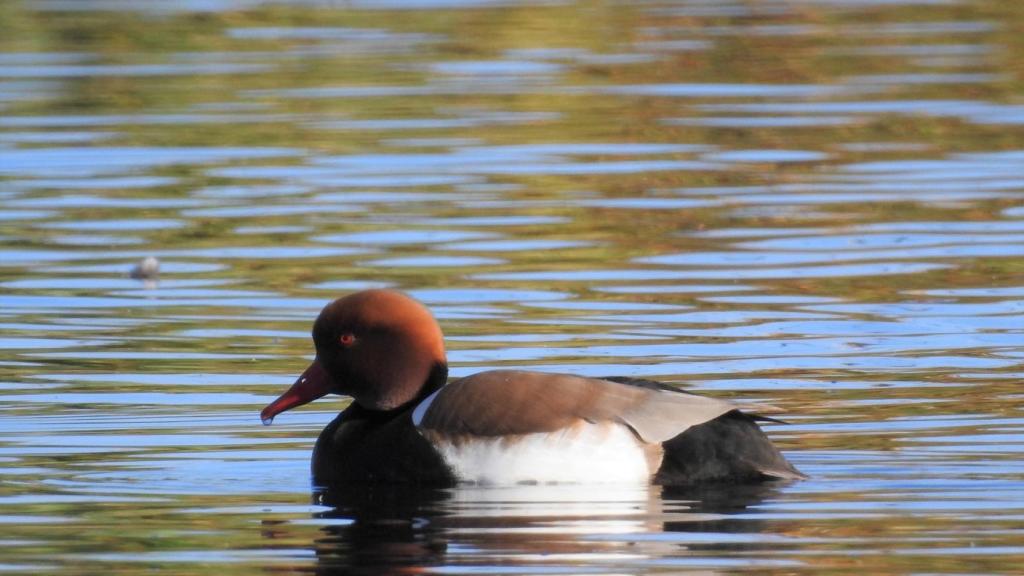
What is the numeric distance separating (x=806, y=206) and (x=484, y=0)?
13505mm

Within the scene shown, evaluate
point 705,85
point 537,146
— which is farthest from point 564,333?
point 705,85

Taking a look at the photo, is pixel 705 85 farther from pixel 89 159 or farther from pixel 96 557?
pixel 96 557

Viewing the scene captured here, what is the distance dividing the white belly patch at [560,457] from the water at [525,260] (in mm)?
93

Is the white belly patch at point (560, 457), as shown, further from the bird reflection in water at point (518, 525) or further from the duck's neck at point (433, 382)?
the duck's neck at point (433, 382)

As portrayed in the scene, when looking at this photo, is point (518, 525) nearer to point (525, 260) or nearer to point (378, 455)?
point (378, 455)

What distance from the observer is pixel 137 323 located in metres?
12.1

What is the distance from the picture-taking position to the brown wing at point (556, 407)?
320 inches

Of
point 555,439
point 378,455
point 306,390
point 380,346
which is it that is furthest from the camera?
point 306,390

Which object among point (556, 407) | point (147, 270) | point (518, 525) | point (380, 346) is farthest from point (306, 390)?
point (147, 270)

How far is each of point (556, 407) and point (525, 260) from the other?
17.8 feet

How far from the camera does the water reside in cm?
767

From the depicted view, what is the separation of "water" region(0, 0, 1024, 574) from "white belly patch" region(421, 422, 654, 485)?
93mm

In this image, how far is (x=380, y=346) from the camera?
8727 millimetres

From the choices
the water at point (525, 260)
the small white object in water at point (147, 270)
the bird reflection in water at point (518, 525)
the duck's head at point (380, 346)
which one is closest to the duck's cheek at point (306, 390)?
the duck's head at point (380, 346)
